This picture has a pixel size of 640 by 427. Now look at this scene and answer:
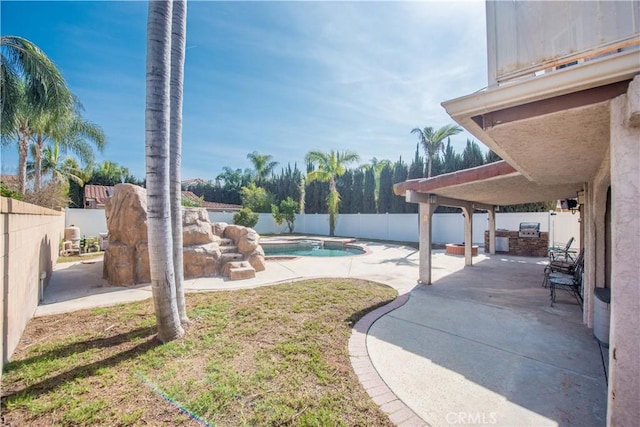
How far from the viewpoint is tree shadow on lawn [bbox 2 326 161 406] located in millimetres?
3014

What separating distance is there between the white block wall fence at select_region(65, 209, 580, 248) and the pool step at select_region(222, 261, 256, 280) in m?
15.1

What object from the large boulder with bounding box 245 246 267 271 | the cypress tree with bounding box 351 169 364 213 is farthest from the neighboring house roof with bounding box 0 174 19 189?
the cypress tree with bounding box 351 169 364 213

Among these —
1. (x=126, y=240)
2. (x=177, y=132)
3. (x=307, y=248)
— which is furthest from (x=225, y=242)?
(x=307, y=248)

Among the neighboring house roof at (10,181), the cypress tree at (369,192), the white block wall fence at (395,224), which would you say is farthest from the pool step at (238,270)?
the cypress tree at (369,192)

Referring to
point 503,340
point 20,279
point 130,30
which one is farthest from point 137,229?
point 503,340

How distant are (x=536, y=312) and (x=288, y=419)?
5.64 m

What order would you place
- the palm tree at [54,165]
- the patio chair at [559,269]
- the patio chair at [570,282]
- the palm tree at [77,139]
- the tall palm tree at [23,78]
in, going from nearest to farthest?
the patio chair at [570,282] < the patio chair at [559,269] < the tall palm tree at [23,78] < the palm tree at [77,139] < the palm tree at [54,165]

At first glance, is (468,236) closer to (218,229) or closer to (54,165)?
(218,229)

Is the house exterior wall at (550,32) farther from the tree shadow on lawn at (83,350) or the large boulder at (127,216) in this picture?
the large boulder at (127,216)

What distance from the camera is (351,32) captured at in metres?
6.98

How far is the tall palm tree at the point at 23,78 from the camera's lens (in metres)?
10.0

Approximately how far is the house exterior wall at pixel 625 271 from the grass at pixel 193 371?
183 cm

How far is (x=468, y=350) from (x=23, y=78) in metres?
16.3

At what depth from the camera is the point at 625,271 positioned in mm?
2070
